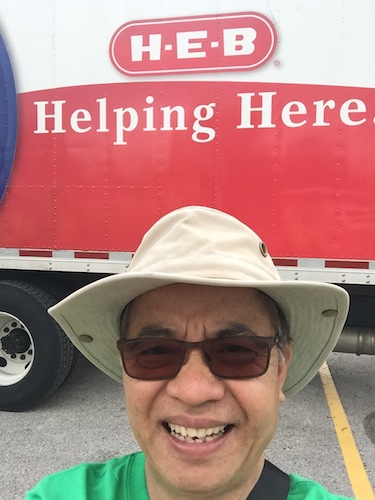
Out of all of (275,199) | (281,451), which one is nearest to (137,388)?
(275,199)

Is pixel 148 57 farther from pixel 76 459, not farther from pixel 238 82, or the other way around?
→ pixel 76 459

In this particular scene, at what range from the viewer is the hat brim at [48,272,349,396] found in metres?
1.13

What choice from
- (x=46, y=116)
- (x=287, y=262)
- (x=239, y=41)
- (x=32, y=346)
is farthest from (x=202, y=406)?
(x=32, y=346)

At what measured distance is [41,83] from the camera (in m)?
3.54

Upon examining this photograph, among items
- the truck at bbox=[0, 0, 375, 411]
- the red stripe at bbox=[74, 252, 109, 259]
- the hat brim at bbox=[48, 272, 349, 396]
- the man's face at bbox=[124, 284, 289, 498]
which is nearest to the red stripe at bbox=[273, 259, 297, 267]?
the truck at bbox=[0, 0, 375, 411]

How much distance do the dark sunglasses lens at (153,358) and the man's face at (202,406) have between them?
2 cm

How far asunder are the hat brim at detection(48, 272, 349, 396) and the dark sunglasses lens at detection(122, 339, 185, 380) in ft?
0.46

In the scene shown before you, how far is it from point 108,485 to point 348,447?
2.70 meters

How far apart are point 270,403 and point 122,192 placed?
2.57 m

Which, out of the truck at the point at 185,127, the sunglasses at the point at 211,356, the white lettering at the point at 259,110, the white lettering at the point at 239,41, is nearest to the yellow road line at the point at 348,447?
the truck at the point at 185,127

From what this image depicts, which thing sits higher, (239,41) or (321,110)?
(239,41)

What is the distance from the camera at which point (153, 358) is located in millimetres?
1147

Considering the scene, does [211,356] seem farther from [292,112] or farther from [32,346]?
[32,346]

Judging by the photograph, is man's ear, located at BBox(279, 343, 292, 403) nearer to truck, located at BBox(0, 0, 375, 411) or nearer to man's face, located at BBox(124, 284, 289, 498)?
man's face, located at BBox(124, 284, 289, 498)
